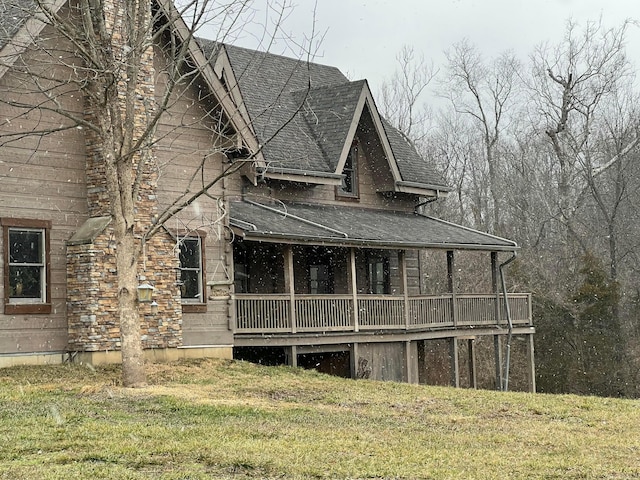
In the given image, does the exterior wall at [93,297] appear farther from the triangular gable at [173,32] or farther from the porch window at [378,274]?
the porch window at [378,274]

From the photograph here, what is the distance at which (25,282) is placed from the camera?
20.3 meters

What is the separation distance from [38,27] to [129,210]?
14.3ft

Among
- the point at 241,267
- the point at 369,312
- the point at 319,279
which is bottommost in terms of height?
the point at 369,312

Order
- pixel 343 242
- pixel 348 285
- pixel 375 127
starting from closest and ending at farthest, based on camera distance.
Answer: pixel 343 242 → pixel 348 285 → pixel 375 127

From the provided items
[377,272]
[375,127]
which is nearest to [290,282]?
[375,127]

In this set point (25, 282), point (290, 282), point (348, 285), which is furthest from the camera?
point (348, 285)

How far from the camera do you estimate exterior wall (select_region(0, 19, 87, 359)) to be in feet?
65.6

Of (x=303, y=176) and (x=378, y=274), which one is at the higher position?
(x=303, y=176)

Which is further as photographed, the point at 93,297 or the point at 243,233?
the point at 243,233

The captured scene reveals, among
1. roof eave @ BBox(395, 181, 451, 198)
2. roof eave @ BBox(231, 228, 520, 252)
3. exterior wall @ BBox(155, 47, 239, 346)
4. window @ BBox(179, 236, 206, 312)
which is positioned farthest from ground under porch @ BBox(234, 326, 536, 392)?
roof eave @ BBox(395, 181, 451, 198)

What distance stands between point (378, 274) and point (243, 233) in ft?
29.7

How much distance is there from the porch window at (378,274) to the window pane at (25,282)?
12977 mm

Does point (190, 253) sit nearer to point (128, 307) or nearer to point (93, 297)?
point (93, 297)

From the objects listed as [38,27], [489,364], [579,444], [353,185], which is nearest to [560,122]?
[489,364]
